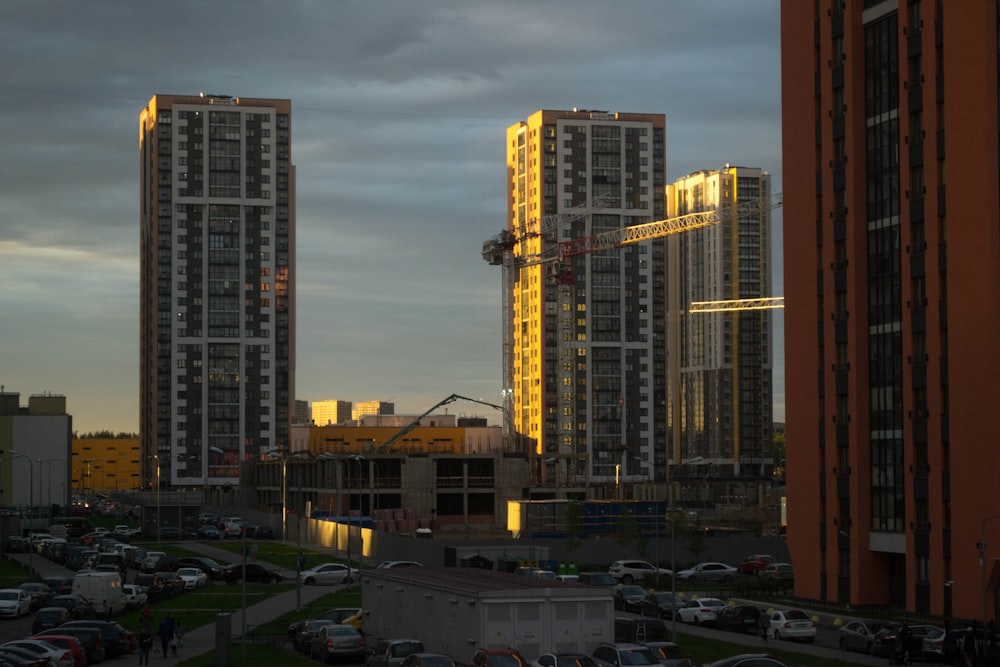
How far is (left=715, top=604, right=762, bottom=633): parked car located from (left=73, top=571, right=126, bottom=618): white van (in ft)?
91.8

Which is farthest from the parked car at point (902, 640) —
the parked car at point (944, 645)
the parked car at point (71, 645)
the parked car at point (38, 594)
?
the parked car at point (38, 594)

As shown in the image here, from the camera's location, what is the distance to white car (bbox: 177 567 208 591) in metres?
78.8

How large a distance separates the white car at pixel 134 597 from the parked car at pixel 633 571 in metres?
27.9

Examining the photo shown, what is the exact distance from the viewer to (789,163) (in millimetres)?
76125

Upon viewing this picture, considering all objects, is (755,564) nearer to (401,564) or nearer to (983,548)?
(401,564)

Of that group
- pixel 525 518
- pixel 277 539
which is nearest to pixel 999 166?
pixel 525 518

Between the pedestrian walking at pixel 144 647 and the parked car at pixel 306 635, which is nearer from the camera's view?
the pedestrian walking at pixel 144 647

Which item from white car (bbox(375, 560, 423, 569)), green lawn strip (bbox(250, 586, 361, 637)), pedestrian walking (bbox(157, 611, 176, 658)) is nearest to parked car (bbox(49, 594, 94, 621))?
green lawn strip (bbox(250, 586, 361, 637))

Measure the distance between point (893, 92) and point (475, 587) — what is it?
3965cm

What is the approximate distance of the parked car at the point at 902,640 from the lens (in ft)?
161

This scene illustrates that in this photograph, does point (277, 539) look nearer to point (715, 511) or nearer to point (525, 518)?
point (525, 518)

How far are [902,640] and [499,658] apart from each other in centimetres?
1863

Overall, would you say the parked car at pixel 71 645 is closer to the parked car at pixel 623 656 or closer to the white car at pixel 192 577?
the parked car at pixel 623 656

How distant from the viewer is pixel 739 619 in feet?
197
